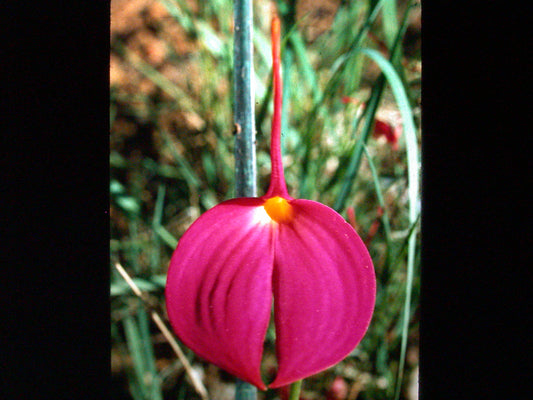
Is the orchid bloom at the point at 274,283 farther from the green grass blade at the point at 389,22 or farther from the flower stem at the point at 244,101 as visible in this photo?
the green grass blade at the point at 389,22

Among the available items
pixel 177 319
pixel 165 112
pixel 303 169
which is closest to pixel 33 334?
pixel 177 319

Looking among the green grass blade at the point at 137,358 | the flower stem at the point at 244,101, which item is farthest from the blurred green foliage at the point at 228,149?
the flower stem at the point at 244,101

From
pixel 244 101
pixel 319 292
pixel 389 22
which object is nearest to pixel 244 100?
pixel 244 101

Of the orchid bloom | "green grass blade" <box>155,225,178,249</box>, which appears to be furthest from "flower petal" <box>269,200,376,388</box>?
"green grass blade" <box>155,225,178,249</box>

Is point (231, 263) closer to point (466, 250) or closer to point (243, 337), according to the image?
point (243, 337)

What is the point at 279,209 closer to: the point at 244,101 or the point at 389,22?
the point at 244,101

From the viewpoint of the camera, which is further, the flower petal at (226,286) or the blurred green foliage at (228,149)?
the blurred green foliage at (228,149)
